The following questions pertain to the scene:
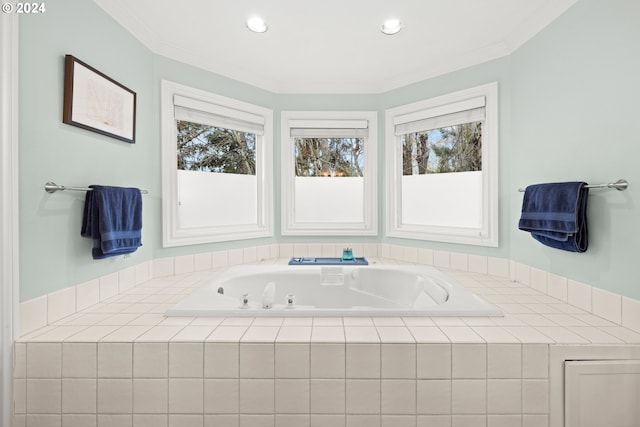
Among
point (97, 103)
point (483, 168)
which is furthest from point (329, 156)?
point (97, 103)

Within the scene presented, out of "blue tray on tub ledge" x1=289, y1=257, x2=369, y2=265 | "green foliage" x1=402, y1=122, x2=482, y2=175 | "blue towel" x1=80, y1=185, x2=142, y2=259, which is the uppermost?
"green foliage" x1=402, y1=122, x2=482, y2=175

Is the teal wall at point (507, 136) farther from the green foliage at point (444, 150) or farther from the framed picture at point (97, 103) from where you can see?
the green foliage at point (444, 150)

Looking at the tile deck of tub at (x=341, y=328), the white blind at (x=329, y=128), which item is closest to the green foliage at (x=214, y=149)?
the white blind at (x=329, y=128)

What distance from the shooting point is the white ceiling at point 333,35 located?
5.67 feet

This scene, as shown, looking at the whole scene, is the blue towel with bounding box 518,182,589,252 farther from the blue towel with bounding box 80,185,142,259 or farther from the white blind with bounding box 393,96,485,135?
the blue towel with bounding box 80,185,142,259

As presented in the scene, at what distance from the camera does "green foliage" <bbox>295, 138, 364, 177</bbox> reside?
2.80m

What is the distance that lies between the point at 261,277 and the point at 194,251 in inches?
22.6

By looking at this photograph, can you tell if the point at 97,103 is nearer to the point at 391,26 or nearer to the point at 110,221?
the point at 110,221

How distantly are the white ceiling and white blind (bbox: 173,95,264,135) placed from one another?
0.28 meters

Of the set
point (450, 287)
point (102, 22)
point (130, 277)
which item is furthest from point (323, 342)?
point (102, 22)

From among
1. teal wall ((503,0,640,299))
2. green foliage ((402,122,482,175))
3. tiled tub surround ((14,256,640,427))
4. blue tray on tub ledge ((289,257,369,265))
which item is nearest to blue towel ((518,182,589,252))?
teal wall ((503,0,640,299))

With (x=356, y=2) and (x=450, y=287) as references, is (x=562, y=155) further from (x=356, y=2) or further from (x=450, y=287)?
(x=356, y=2)

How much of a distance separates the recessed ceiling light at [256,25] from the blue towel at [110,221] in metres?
1.26

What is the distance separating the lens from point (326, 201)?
282 centimetres
